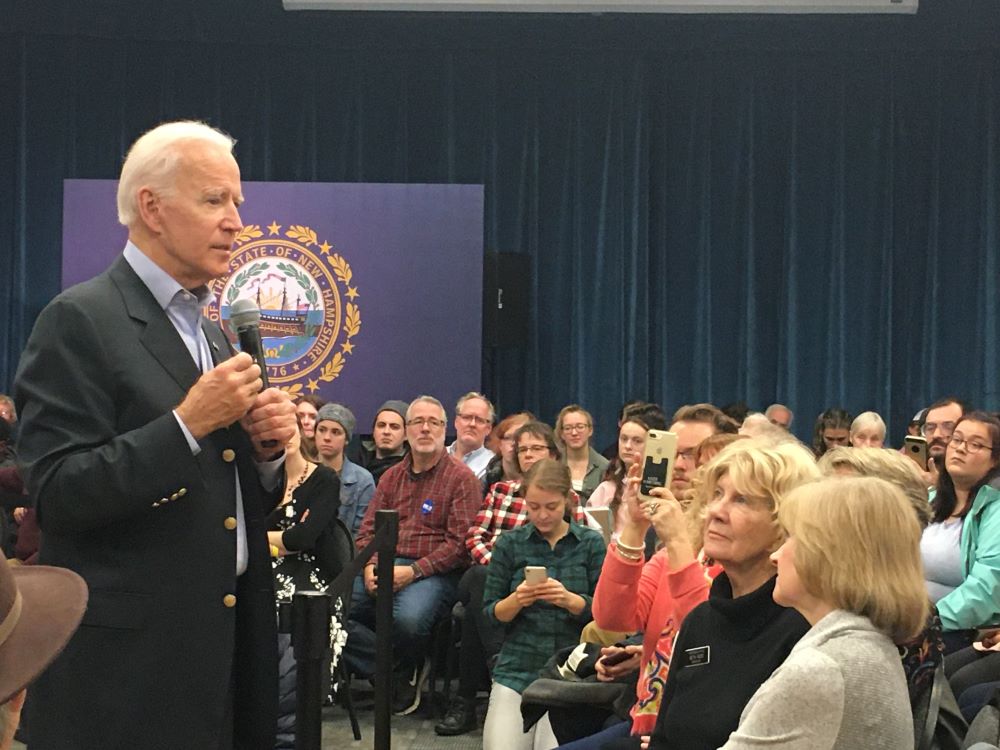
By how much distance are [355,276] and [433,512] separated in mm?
3114

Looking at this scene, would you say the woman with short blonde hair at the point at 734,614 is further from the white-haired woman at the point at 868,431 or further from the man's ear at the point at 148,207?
the white-haired woman at the point at 868,431

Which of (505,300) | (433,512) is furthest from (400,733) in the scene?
(505,300)

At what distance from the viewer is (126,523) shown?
5.79ft

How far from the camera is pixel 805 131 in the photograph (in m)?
9.36

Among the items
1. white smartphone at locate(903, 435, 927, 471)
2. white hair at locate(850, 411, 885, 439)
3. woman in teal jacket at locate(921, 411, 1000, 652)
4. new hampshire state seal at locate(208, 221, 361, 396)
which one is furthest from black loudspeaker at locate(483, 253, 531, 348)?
woman in teal jacket at locate(921, 411, 1000, 652)

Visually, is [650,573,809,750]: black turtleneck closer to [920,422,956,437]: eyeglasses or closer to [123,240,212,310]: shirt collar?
[123,240,212,310]: shirt collar

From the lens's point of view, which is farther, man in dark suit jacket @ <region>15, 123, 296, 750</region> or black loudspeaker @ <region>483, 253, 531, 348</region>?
black loudspeaker @ <region>483, 253, 531, 348</region>

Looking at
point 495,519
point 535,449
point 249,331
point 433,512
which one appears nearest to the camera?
point 249,331

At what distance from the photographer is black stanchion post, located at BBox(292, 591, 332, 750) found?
218 cm

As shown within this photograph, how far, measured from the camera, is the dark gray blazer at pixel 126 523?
1.70m

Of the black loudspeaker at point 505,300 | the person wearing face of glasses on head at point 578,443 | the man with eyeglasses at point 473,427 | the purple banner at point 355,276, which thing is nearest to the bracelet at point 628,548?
the person wearing face of glasses on head at point 578,443

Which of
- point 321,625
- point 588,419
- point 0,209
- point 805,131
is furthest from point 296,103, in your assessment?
point 321,625

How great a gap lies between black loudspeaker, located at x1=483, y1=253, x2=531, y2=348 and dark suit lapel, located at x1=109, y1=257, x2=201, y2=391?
22.2 ft

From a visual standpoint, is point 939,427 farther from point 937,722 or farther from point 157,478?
point 157,478
